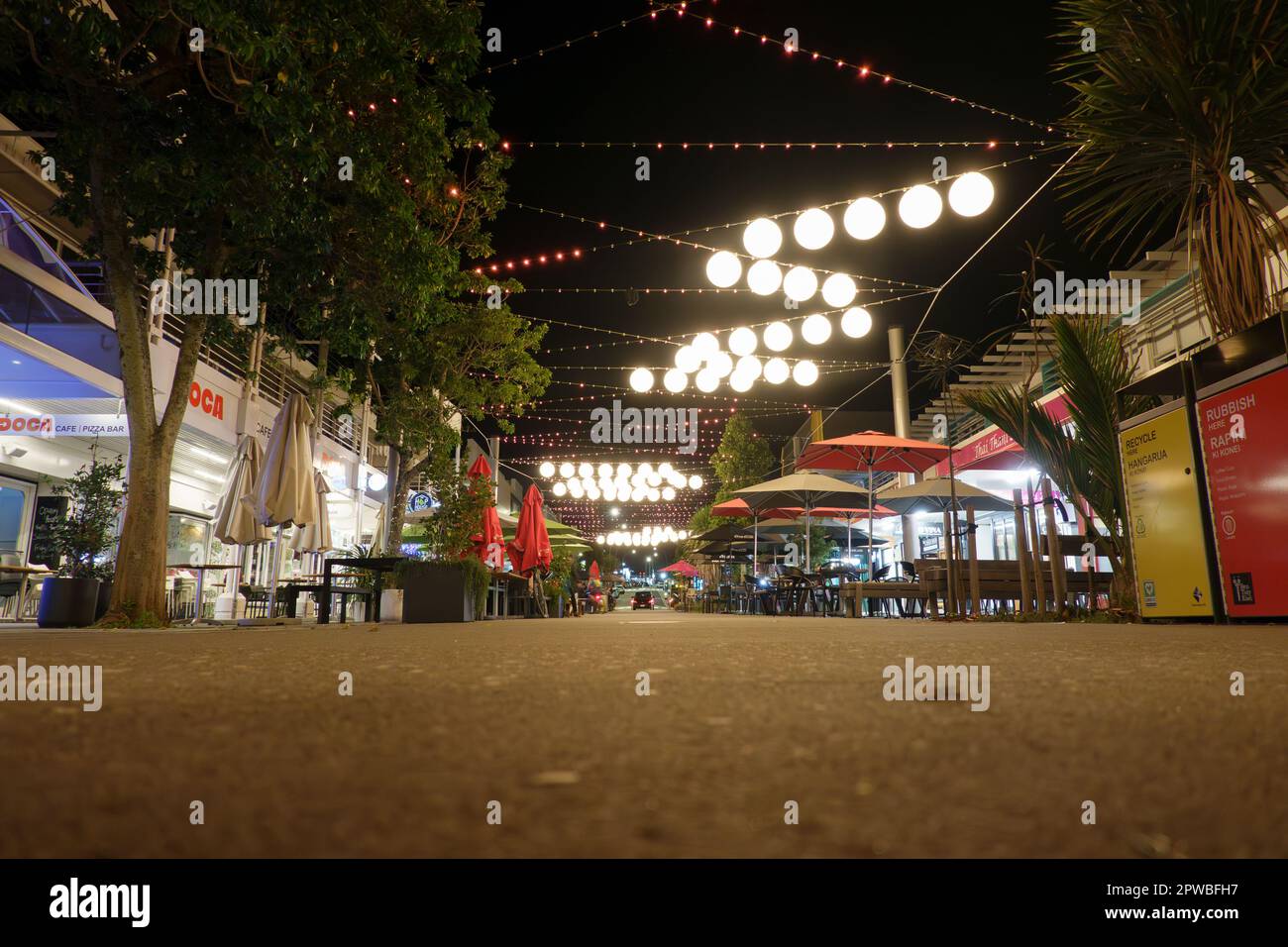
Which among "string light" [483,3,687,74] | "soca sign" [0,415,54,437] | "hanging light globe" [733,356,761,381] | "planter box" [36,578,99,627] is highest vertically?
"string light" [483,3,687,74]

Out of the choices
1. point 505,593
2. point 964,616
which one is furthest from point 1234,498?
point 505,593

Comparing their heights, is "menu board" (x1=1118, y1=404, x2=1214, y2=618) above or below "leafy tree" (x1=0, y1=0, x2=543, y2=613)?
below

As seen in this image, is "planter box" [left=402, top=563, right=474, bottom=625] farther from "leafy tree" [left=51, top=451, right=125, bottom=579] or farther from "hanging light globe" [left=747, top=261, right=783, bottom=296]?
"hanging light globe" [left=747, top=261, right=783, bottom=296]

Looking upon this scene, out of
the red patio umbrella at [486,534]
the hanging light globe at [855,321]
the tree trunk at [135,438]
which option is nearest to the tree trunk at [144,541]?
the tree trunk at [135,438]

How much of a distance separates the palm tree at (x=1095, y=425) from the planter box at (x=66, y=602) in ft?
29.9

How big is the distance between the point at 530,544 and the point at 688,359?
4.82 m

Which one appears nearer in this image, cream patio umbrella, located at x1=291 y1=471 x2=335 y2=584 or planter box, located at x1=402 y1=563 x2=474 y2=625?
planter box, located at x1=402 y1=563 x2=474 y2=625

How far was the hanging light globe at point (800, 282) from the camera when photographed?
727 centimetres

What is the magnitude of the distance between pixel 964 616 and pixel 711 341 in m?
4.46

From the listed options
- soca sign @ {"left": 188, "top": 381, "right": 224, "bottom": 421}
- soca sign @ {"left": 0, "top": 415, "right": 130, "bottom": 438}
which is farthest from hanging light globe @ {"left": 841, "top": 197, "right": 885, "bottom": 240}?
soca sign @ {"left": 0, "top": 415, "right": 130, "bottom": 438}

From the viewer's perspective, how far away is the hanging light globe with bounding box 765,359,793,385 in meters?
9.88

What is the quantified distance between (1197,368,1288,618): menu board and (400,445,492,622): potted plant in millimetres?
7085
